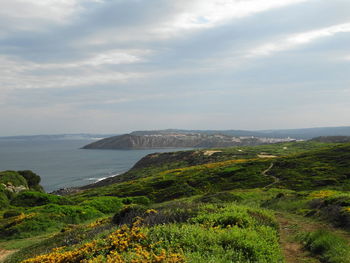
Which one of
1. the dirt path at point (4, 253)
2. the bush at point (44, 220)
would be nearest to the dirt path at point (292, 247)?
the dirt path at point (4, 253)

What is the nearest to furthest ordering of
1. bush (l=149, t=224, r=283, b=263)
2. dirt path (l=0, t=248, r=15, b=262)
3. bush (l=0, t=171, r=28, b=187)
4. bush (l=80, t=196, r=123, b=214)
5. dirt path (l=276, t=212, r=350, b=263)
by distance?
bush (l=149, t=224, r=283, b=263)
dirt path (l=276, t=212, r=350, b=263)
dirt path (l=0, t=248, r=15, b=262)
bush (l=80, t=196, r=123, b=214)
bush (l=0, t=171, r=28, b=187)

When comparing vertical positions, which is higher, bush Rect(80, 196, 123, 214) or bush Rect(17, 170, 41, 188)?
bush Rect(80, 196, 123, 214)

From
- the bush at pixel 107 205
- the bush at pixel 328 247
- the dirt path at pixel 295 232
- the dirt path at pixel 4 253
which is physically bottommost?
the bush at pixel 107 205

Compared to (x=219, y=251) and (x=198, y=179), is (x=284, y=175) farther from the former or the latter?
(x=219, y=251)

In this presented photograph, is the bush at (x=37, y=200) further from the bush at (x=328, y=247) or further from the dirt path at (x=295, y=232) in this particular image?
the bush at (x=328, y=247)

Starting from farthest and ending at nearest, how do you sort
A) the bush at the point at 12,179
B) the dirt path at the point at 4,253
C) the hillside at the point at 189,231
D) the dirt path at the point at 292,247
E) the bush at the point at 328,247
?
the bush at the point at 12,179
the dirt path at the point at 4,253
the dirt path at the point at 292,247
the bush at the point at 328,247
the hillside at the point at 189,231

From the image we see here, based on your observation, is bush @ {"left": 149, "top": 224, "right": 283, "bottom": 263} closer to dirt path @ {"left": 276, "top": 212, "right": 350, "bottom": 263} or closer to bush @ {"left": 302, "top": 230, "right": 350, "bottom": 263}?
dirt path @ {"left": 276, "top": 212, "right": 350, "bottom": 263}

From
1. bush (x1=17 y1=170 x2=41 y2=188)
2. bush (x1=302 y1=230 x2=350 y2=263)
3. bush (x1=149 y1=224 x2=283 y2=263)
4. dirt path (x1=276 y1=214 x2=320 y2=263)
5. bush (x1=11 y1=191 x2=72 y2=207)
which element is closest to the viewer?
bush (x1=149 y1=224 x2=283 y2=263)

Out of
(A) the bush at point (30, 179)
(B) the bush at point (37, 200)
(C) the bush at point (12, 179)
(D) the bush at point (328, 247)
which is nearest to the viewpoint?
(D) the bush at point (328, 247)

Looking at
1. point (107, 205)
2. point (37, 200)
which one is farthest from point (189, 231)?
point (37, 200)

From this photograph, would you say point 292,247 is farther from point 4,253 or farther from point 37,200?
point 37,200

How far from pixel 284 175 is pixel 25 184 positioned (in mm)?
59919

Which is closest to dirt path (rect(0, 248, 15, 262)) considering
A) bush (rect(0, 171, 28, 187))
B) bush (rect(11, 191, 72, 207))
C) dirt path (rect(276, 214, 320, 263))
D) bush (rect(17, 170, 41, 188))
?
dirt path (rect(276, 214, 320, 263))


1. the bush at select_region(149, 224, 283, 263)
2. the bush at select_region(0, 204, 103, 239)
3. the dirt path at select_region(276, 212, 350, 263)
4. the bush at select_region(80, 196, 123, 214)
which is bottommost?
the bush at select_region(80, 196, 123, 214)
